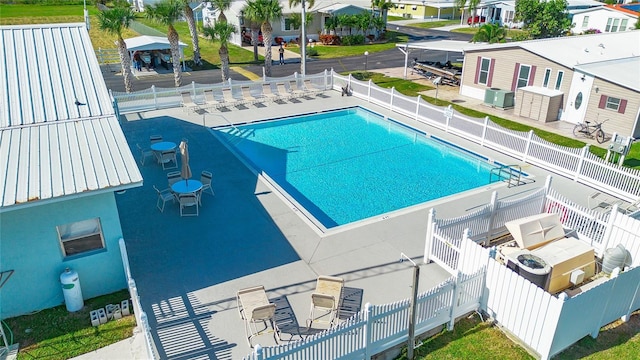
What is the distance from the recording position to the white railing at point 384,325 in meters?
7.32

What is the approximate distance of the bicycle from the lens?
19480 millimetres

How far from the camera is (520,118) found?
22531mm

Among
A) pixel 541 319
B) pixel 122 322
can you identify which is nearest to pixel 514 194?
pixel 541 319

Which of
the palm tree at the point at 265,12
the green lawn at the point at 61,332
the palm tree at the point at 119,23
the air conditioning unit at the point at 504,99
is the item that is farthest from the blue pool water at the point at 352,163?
the palm tree at the point at 265,12

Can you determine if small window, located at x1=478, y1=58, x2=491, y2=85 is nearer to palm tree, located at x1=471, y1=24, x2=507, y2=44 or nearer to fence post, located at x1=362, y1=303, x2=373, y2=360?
palm tree, located at x1=471, y1=24, x2=507, y2=44

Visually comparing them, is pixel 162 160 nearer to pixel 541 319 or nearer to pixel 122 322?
pixel 122 322

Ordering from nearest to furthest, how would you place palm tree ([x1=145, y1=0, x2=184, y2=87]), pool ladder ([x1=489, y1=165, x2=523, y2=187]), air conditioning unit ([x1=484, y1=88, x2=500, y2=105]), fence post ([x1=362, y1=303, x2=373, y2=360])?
fence post ([x1=362, y1=303, x2=373, y2=360]), pool ladder ([x1=489, y1=165, x2=523, y2=187]), air conditioning unit ([x1=484, y1=88, x2=500, y2=105]), palm tree ([x1=145, y1=0, x2=184, y2=87])

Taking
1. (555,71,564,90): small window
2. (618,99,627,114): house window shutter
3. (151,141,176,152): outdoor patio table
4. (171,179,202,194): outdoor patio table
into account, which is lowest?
(171,179,202,194): outdoor patio table

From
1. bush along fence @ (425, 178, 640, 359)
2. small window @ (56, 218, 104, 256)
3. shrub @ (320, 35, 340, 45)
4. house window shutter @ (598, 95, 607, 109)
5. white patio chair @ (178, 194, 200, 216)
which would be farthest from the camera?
shrub @ (320, 35, 340, 45)

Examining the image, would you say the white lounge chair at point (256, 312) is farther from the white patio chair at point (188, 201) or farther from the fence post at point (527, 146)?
the fence post at point (527, 146)

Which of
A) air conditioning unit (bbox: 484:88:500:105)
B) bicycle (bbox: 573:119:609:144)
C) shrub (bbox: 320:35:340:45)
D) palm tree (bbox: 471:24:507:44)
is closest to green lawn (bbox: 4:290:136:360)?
bicycle (bbox: 573:119:609:144)

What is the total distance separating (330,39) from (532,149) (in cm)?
3215

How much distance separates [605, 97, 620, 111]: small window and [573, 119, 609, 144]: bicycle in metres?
0.71

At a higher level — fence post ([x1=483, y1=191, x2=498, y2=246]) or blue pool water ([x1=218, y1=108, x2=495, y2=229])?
fence post ([x1=483, y1=191, x2=498, y2=246])
